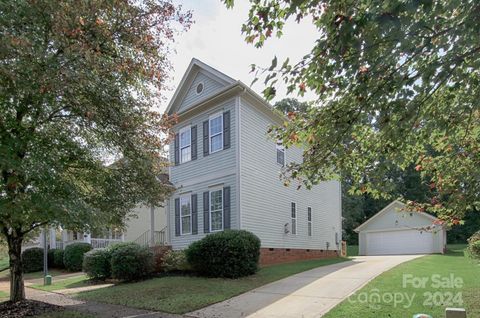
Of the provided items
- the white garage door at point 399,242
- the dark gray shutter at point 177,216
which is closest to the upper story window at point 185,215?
the dark gray shutter at point 177,216

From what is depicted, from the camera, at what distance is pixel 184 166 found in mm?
19844

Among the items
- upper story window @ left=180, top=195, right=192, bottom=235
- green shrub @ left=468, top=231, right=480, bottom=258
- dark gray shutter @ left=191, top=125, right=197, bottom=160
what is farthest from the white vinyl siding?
green shrub @ left=468, top=231, right=480, bottom=258

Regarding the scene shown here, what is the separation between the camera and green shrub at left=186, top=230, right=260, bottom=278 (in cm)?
1384

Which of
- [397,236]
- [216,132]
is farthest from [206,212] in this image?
[397,236]

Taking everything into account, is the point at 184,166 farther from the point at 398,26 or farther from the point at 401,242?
the point at 401,242

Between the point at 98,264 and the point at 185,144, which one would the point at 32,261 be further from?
the point at 185,144

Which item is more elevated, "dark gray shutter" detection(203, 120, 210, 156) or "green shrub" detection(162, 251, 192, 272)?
"dark gray shutter" detection(203, 120, 210, 156)

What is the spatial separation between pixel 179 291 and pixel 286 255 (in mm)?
8420

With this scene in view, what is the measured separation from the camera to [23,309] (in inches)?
395

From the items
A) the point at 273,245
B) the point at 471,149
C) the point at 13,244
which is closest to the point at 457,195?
the point at 471,149

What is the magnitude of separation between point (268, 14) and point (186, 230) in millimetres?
15321

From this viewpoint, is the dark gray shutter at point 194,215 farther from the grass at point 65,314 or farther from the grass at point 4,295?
the grass at point 65,314

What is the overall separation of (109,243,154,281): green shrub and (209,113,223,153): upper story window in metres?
5.18

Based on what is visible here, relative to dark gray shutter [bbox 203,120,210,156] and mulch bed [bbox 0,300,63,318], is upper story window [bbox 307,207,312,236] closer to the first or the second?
dark gray shutter [bbox 203,120,210,156]
